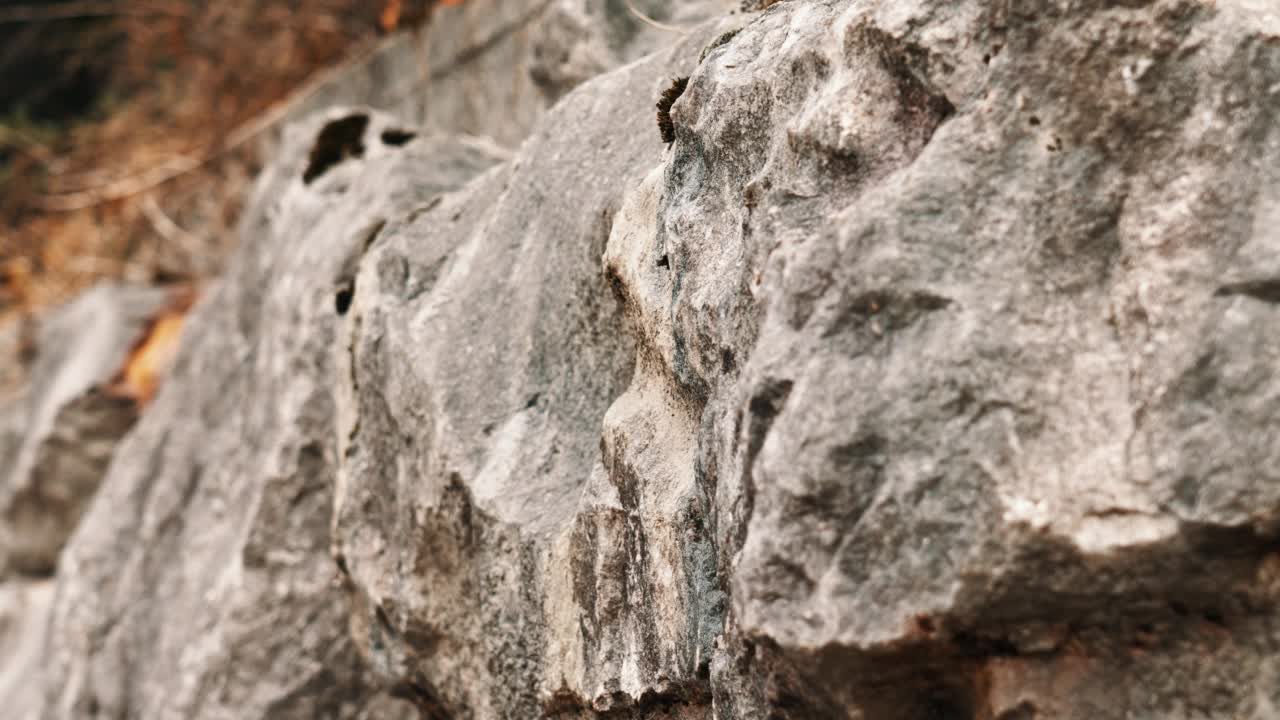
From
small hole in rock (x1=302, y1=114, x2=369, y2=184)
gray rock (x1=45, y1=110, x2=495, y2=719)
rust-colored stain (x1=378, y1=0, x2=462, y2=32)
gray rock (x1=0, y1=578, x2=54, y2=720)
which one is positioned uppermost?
rust-colored stain (x1=378, y1=0, x2=462, y2=32)

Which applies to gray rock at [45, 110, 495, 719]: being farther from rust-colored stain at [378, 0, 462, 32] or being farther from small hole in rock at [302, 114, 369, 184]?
rust-colored stain at [378, 0, 462, 32]

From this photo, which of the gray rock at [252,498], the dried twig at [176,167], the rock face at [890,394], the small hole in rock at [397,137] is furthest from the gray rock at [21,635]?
the rock face at [890,394]

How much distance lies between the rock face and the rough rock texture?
2.42 metres

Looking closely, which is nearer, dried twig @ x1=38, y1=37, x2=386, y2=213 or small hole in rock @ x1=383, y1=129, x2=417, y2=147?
small hole in rock @ x1=383, y1=129, x2=417, y2=147

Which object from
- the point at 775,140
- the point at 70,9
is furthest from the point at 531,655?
the point at 70,9

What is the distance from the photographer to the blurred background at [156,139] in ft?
16.0

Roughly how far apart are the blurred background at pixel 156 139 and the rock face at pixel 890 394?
2506 millimetres

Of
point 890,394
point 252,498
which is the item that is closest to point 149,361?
point 252,498

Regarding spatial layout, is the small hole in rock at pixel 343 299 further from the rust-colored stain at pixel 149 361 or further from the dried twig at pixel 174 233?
the dried twig at pixel 174 233

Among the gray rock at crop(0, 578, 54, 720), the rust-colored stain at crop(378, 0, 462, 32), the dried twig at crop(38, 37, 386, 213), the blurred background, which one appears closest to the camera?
the gray rock at crop(0, 578, 54, 720)

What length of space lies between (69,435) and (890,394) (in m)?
3.42

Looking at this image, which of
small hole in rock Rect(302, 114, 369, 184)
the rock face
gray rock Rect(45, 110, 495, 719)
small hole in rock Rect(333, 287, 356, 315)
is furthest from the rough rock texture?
the rock face

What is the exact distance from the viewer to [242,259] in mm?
3068

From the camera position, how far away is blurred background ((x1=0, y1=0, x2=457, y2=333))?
192 inches
